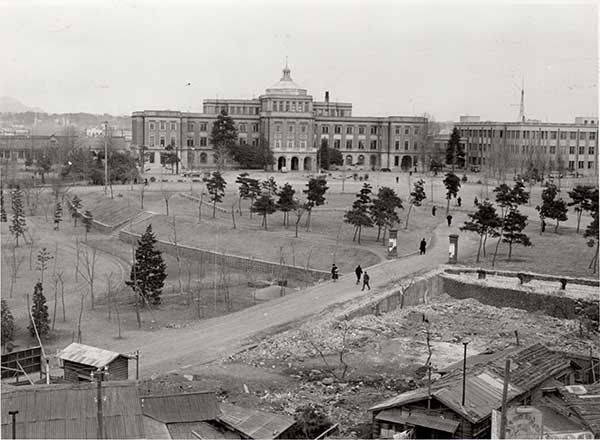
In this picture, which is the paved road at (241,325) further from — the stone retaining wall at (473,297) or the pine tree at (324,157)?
the pine tree at (324,157)

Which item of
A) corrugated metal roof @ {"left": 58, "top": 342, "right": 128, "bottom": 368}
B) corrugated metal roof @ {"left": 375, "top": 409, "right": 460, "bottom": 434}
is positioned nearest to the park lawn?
corrugated metal roof @ {"left": 375, "top": 409, "right": 460, "bottom": 434}

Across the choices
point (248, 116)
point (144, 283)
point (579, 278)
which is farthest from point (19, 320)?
point (248, 116)

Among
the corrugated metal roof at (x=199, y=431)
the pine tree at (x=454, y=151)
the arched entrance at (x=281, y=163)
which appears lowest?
the corrugated metal roof at (x=199, y=431)

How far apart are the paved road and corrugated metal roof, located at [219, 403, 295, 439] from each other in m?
3.26

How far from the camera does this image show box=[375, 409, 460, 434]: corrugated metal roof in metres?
11.6

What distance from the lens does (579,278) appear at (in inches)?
912

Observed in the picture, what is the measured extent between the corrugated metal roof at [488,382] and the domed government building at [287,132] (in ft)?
150

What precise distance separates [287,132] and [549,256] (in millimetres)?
36145

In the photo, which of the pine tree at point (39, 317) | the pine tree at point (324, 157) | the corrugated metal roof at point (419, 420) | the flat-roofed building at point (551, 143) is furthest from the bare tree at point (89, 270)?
the flat-roofed building at point (551, 143)

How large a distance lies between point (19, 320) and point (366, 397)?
32.8 ft

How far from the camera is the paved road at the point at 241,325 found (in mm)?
16250

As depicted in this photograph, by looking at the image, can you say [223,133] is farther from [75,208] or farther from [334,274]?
[334,274]

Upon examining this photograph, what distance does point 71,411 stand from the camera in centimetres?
1065

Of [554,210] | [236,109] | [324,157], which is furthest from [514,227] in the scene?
[236,109]
